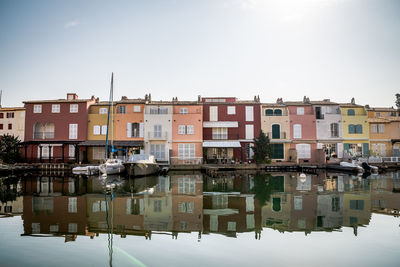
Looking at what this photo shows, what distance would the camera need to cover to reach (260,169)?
102 ft

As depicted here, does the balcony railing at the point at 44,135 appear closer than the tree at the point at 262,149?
No

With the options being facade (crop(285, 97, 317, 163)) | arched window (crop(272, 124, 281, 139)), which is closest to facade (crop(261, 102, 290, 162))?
arched window (crop(272, 124, 281, 139))

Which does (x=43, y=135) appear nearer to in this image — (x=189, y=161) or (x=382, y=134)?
(x=189, y=161)

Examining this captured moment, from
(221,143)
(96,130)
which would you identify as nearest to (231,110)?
(221,143)

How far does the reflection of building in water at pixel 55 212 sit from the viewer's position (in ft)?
30.5

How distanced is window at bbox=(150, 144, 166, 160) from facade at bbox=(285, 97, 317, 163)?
622 inches

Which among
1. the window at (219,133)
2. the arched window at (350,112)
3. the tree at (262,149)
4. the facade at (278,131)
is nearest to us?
the tree at (262,149)

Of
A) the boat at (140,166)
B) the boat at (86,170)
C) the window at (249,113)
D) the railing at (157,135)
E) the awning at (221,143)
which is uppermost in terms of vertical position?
the window at (249,113)

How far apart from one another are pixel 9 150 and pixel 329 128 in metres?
39.1

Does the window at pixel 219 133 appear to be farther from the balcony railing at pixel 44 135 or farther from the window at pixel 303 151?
the balcony railing at pixel 44 135

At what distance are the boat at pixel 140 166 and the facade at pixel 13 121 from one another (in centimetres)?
2201

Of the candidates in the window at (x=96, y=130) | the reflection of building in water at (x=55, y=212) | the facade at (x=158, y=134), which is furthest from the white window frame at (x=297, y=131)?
the reflection of building in water at (x=55, y=212)

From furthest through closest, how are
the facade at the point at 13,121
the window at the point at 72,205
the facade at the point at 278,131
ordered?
the facade at the point at 13,121, the facade at the point at 278,131, the window at the point at 72,205

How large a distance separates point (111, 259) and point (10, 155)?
32.0 m
